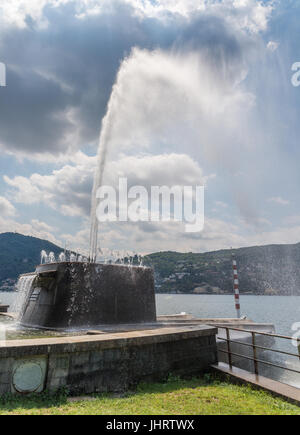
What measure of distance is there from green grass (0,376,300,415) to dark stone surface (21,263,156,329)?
5.20 m

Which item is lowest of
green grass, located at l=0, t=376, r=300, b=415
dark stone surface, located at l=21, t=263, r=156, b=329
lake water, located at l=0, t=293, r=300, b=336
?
lake water, located at l=0, t=293, r=300, b=336

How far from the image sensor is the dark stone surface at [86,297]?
10.1 meters

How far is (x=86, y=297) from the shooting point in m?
10.4

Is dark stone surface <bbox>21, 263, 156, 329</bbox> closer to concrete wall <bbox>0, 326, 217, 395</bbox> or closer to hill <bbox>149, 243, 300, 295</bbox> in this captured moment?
concrete wall <bbox>0, 326, 217, 395</bbox>

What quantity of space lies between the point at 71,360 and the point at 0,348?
134cm

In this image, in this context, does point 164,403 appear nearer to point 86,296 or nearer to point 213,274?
point 86,296

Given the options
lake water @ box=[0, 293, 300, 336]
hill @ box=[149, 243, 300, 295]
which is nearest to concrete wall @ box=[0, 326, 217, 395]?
lake water @ box=[0, 293, 300, 336]

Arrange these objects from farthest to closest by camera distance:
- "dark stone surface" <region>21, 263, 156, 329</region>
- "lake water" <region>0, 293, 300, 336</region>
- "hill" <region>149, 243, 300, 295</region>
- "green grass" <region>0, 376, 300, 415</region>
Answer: "hill" <region>149, 243, 300, 295</region> → "lake water" <region>0, 293, 300, 336</region> → "dark stone surface" <region>21, 263, 156, 329</region> → "green grass" <region>0, 376, 300, 415</region>

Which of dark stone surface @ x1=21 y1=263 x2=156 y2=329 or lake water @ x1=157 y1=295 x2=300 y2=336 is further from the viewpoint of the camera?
lake water @ x1=157 y1=295 x2=300 y2=336

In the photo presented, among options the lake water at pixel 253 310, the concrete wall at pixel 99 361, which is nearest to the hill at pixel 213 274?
the lake water at pixel 253 310

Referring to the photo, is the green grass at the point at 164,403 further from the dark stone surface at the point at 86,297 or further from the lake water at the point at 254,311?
the lake water at the point at 254,311

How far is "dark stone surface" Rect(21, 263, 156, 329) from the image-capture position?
1011cm
